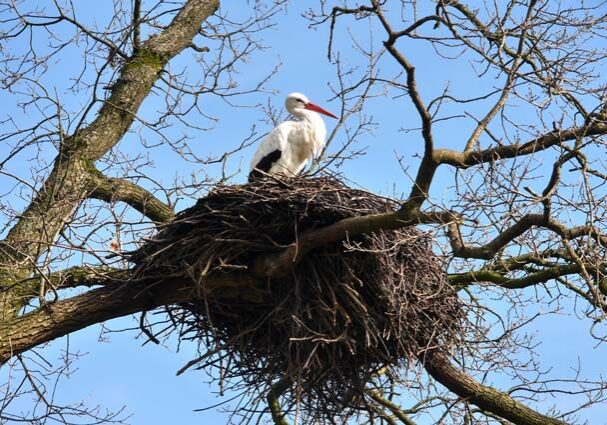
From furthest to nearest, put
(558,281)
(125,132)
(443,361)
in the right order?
(125,132), (558,281), (443,361)

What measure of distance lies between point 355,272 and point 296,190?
0.59m

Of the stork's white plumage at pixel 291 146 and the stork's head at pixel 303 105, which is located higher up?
the stork's head at pixel 303 105

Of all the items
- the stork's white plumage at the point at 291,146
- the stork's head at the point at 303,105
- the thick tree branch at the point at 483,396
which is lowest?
the thick tree branch at the point at 483,396

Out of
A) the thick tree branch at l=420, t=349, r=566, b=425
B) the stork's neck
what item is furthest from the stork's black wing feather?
the thick tree branch at l=420, t=349, r=566, b=425

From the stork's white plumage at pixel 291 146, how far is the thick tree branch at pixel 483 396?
6.91 ft

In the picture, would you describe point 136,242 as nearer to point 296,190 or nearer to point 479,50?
point 296,190

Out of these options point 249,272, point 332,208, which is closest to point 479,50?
point 332,208

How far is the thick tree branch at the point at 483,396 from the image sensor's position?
281 inches

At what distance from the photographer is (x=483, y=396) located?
23.9 ft

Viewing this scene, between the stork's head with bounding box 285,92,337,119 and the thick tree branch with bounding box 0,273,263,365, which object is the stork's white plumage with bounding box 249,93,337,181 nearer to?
the stork's head with bounding box 285,92,337,119

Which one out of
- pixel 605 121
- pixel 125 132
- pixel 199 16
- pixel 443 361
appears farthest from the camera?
pixel 199 16

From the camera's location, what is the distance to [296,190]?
6594 millimetres

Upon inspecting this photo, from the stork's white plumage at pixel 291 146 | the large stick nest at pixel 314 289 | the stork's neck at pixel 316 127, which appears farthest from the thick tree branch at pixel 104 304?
the stork's neck at pixel 316 127

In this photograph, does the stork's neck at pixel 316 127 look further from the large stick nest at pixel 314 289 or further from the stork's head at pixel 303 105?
the large stick nest at pixel 314 289
